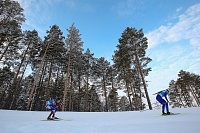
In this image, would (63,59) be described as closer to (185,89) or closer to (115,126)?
(115,126)

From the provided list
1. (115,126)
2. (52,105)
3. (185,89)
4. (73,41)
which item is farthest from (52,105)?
(185,89)

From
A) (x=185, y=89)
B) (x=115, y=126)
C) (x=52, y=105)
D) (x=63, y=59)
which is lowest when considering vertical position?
(x=115, y=126)

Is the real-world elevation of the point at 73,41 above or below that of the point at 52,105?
above

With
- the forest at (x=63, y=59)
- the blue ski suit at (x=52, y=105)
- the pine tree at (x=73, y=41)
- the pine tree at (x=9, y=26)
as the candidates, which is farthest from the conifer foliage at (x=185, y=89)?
the pine tree at (x=9, y=26)

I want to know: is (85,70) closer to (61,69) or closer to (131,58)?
(61,69)

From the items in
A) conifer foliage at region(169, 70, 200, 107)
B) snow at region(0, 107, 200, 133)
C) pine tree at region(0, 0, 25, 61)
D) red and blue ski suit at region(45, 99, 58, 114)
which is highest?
pine tree at region(0, 0, 25, 61)

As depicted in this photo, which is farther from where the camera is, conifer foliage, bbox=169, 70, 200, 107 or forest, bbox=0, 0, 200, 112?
conifer foliage, bbox=169, 70, 200, 107

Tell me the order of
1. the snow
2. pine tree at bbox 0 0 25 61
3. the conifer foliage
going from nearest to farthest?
the snow, pine tree at bbox 0 0 25 61, the conifer foliage

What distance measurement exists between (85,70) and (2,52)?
13865mm

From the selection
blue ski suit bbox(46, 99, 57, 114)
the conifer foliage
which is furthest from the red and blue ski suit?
the conifer foliage

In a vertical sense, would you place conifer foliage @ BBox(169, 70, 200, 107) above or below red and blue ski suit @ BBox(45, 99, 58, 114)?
above

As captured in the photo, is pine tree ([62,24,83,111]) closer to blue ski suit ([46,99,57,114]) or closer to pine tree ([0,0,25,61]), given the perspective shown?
pine tree ([0,0,25,61])

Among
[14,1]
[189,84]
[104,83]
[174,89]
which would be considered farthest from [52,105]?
[174,89]

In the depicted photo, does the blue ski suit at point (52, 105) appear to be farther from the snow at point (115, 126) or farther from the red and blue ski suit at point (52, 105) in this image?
the snow at point (115, 126)
